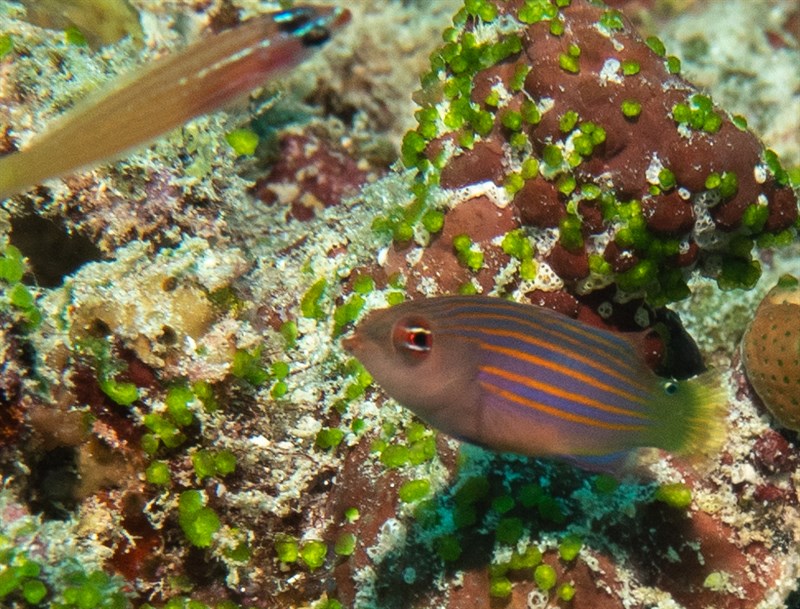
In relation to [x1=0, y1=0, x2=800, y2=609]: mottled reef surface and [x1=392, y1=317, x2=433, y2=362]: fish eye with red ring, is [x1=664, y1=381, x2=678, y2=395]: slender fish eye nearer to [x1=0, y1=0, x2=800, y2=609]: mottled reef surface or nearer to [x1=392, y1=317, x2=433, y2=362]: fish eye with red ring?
[x1=0, y1=0, x2=800, y2=609]: mottled reef surface

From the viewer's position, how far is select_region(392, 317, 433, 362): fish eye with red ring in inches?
99.6

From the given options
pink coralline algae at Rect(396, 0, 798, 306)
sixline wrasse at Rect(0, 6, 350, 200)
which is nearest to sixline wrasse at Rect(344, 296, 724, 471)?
pink coralline algae at Rect(396, 0, 798, 306)

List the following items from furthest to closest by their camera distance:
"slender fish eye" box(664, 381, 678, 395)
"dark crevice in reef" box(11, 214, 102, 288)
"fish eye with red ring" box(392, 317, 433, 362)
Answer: "dark crevice in reef" box(11, 214, 102, 288) < "slender fish eye" box(664, 381, 678, 395) < "fish eye with red ring" box(392, 317, 433, 362)

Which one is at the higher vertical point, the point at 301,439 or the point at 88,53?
the point at 88,53

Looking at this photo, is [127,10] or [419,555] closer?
[419,555]

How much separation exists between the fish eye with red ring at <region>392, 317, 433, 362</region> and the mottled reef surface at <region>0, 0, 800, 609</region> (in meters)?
0.98

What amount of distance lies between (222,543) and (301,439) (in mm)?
649

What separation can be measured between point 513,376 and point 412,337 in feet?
1.36

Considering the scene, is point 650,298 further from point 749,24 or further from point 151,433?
point 749,24

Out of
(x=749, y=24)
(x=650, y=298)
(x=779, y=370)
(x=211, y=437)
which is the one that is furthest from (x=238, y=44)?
(x=749, y=24)

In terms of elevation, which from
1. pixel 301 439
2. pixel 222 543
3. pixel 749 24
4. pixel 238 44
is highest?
pixel 238 44

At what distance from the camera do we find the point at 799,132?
6645 mm

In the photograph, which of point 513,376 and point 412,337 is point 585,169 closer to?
point 513,376

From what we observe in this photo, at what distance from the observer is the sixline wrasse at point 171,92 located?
9.39 feet
